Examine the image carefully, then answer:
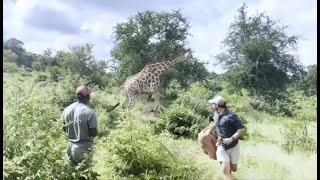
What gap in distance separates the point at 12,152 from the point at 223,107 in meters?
1.62

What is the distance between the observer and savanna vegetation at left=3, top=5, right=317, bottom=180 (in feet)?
11.3

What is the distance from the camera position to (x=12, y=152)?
3240 mm

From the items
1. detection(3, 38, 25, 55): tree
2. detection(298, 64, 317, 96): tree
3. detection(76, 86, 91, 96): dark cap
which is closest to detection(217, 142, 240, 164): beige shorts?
detection(76, 86, 91, 96): dark cap

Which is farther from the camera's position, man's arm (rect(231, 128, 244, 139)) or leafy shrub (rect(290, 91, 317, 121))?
leafy shrub (rect(290, 91, 317, 121))

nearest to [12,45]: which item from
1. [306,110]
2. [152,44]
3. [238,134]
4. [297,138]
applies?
[152,44]

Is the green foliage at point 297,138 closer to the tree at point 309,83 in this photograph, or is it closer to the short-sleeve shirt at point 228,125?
the short-sleeve shirt at point 228,125

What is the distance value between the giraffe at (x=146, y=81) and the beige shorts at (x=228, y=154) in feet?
11.8

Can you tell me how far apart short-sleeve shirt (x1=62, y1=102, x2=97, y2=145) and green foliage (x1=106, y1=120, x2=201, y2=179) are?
546 mm

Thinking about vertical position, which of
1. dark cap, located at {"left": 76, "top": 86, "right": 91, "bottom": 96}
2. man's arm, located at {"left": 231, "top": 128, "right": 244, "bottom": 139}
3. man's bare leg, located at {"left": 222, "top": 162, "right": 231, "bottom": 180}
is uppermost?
dark cap, located at {"left": 76, "top": 86, "right": 91, "bottom": 96}

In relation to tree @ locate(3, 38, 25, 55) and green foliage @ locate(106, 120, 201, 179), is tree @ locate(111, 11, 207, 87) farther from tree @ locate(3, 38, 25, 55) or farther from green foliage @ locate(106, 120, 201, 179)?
green foliage @ locate(106, 120, 201, 179)

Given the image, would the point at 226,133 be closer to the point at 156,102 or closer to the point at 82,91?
the point at 82,91

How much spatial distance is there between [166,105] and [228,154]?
3387 mm

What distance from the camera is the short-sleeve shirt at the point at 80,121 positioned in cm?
333

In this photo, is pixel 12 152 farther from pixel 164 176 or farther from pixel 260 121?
pixel 260 121
